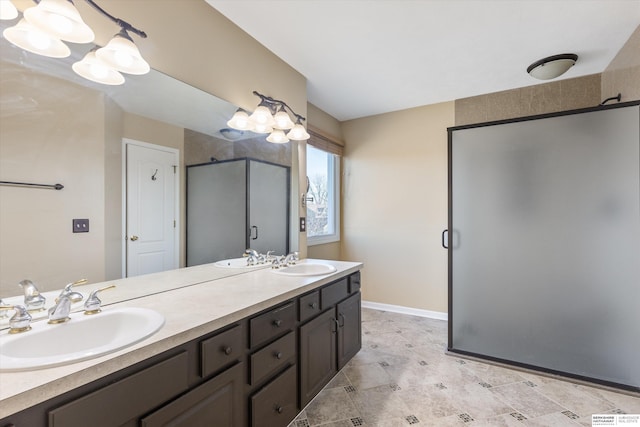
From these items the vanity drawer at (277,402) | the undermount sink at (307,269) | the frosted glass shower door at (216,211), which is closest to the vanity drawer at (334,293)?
the undermount sink at (307,269)

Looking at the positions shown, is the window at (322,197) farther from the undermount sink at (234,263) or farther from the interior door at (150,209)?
the interior door at (150,209)

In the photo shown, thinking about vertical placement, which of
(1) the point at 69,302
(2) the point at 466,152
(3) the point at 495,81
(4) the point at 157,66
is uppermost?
(3) the point at 495,81

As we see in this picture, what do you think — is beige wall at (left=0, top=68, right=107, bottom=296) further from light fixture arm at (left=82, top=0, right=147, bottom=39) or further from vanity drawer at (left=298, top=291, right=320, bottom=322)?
vanity drawer at (left=298, top=291, right=320, bottom=322)

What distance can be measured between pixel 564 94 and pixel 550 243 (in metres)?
1.74

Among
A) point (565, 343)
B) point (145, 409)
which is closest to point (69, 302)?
point (145, 409)

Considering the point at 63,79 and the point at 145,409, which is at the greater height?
the point at 63,79

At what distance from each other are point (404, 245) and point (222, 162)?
8.44 ft

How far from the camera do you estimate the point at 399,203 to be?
370 cm

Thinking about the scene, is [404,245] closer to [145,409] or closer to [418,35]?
[418,35]

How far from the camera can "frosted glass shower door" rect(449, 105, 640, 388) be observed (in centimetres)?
198

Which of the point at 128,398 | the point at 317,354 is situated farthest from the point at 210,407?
the point at 317,354

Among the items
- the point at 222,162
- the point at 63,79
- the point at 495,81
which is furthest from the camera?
the point at 495,81

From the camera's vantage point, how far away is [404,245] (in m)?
3.67

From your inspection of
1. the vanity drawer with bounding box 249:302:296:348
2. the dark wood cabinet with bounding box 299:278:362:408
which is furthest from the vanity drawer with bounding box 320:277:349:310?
the vanity drawer with bounding box 249:302:296:348
